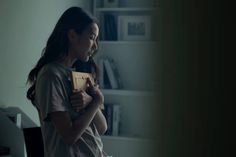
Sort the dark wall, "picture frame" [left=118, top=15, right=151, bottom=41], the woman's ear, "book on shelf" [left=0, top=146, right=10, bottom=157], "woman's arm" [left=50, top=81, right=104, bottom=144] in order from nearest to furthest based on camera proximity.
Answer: the dark wall, "woman's arm" [left=50, top=81, right=104, bottom=144], the woman's ear, "book on shelf" [left=0, top=146, right=10, bottom=157], "picture frame" [left=118, top=15, right=151, bottom=41]

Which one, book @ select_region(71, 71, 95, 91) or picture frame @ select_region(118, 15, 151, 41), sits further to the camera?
picture frame @ select_region(118, 15, 151, 41)

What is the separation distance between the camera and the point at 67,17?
1.13 metres

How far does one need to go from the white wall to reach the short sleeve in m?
0.79

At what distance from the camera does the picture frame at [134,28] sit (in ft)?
8.04

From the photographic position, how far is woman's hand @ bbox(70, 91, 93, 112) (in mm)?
1019

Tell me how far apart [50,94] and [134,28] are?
61.1 inches

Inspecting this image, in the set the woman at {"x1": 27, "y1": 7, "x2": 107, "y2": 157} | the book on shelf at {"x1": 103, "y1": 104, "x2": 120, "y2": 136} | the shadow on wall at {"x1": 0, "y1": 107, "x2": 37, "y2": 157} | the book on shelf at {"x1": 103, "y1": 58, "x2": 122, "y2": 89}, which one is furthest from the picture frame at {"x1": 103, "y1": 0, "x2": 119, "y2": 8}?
the woman at {"x1": 27, "y1": 7, "x2": 107, "y2": 157}

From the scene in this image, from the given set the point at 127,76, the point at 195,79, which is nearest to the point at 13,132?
the point at 127,76

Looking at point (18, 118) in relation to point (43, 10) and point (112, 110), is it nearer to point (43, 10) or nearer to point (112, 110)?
point (43, 10)

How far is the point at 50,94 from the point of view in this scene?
1.01m

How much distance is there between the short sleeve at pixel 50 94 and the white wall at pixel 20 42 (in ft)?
2.58

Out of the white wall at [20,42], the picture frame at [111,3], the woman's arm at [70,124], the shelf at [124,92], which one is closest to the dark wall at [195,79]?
the woman's arm at [70,124]

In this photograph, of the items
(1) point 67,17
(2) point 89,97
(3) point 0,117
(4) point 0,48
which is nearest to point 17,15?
(4) point 0,48

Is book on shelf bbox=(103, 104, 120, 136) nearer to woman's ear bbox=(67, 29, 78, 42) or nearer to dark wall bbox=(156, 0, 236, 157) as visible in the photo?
woman's ear bbox=(67, 29, 78, 42)
